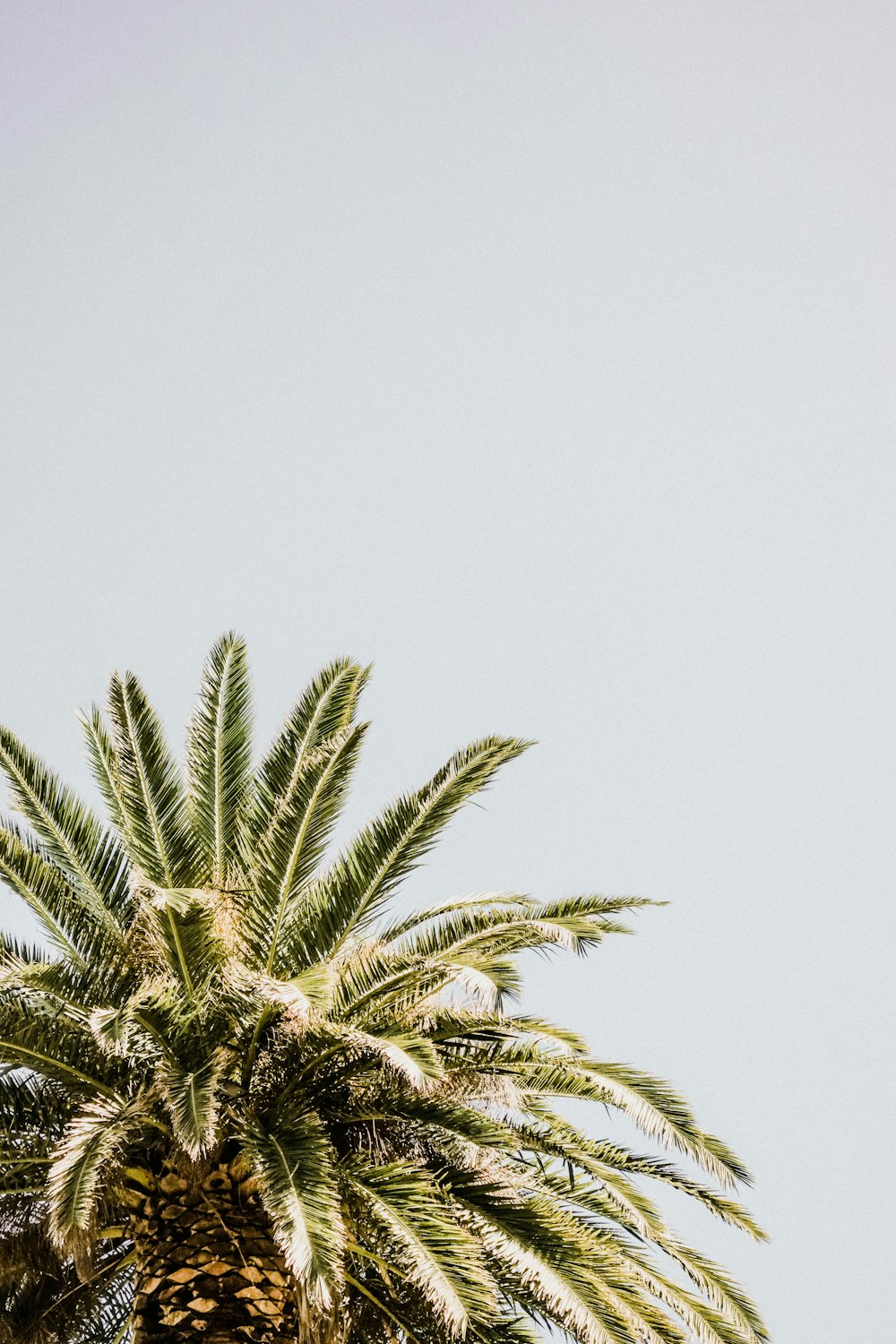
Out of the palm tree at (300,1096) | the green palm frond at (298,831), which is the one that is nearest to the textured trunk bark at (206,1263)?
the palm tree at (300,1096)

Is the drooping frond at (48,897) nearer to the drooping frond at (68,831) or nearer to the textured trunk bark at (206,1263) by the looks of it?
the drooping frond at (68,831)

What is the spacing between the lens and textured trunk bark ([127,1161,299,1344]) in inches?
392

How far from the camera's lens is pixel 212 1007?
1051cm

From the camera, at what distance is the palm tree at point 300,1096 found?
967cm

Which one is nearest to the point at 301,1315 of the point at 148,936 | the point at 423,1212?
the point at 423,1212

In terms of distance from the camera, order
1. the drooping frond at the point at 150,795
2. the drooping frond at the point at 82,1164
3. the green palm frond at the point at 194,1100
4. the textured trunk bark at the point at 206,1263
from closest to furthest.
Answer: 1. the drooping frond at the point at 82,1164
2. the green palm frond at the point at 194,1100
3. the textured trunk bark at the point at 206,1263
4. the drooping frond at the point at 150,795

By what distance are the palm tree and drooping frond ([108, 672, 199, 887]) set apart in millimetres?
27

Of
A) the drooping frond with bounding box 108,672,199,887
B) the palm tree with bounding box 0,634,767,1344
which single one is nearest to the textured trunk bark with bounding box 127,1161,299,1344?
the palm tree with bounding box 0,634,767,1344

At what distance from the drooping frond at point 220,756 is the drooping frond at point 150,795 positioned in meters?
0.18

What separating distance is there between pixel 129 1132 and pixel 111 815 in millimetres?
2938

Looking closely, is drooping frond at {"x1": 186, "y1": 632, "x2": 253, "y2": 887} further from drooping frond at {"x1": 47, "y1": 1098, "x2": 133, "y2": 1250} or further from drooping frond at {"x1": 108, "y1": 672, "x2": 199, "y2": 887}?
drooping frond at {"x1": 47, "y1": 1098, "x2": 133, "y2": 1250}

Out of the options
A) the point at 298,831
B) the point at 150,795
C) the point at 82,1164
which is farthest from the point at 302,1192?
the point at 150,795

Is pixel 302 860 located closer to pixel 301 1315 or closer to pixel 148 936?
pixel 148 936

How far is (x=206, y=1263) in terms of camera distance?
10117 millimetres
